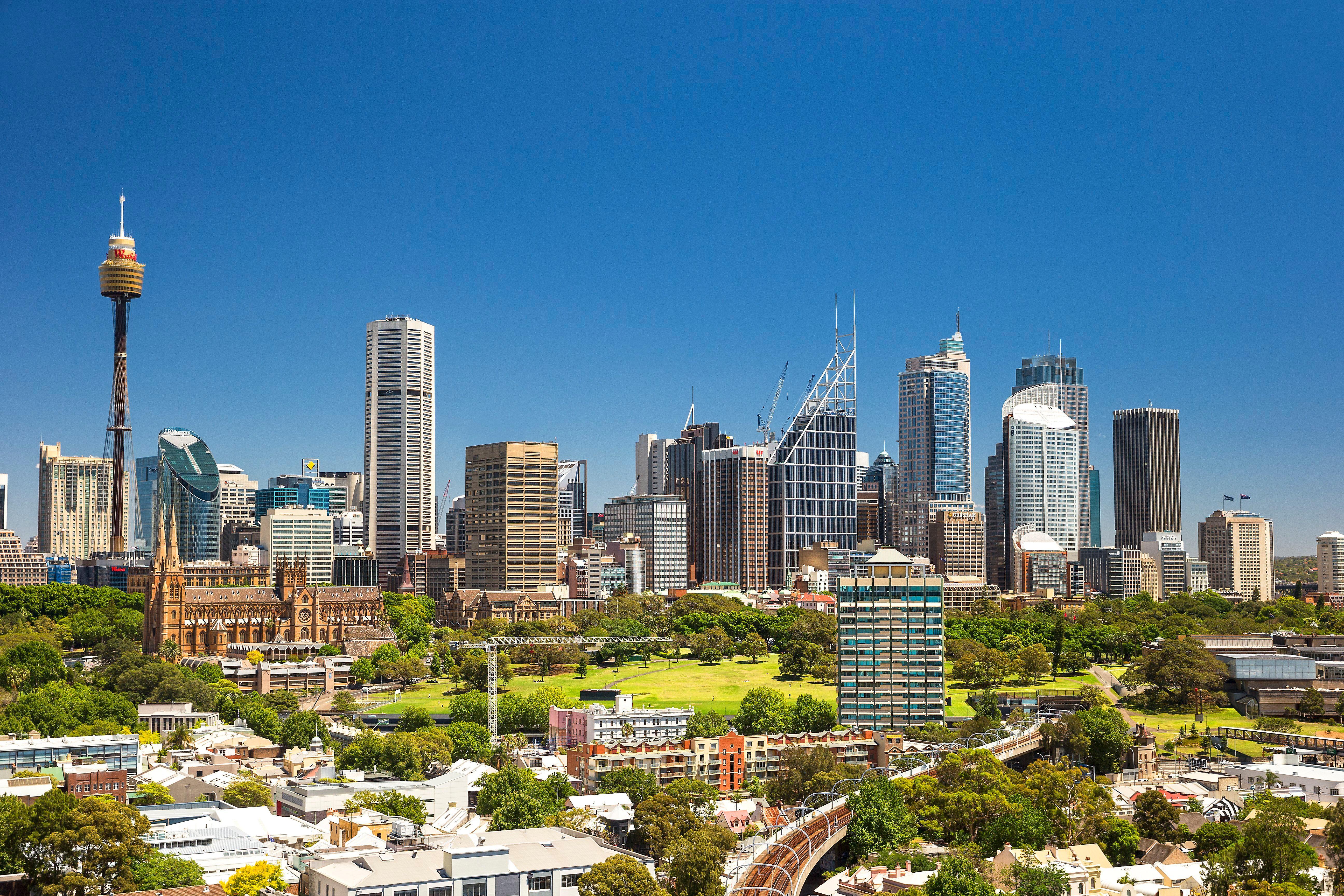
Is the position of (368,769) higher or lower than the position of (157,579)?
lower

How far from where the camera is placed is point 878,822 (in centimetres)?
6962

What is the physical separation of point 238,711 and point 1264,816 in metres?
75.1

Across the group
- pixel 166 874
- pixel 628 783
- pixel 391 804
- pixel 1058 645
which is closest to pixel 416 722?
pixel 628 783

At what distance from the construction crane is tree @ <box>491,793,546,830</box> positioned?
4273cm

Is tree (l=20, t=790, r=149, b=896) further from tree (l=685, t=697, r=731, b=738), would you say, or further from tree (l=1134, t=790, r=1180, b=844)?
tree (l=1134, t=790, r=1180, b=844)

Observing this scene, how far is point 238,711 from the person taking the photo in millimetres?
107438

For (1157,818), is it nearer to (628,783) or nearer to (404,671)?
(628,783)

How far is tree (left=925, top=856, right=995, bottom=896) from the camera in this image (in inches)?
2157

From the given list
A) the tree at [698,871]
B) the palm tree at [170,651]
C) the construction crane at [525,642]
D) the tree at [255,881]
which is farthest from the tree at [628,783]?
the palm tree at [170,651]

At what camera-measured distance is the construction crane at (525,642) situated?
123312 millimetres

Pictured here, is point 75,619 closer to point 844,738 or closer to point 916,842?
point 844,738

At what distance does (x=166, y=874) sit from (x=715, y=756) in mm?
40213

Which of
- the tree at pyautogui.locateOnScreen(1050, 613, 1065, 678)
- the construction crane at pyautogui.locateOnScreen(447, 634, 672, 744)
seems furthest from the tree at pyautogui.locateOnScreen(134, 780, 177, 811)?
the tree at pyautogui.locateOnScreen(1050, 613, 1065, 678)

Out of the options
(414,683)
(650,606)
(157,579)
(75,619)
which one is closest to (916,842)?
(414,683)
